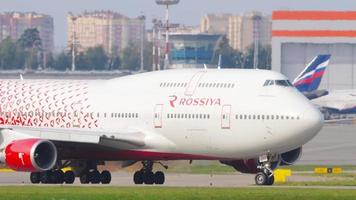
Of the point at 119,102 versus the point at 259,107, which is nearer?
the point at 259,107

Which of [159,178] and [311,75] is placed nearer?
[159,178]

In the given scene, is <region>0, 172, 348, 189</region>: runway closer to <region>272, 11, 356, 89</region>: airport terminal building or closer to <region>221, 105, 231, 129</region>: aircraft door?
<region>221, 105, 231, 129</region>: aircraft door

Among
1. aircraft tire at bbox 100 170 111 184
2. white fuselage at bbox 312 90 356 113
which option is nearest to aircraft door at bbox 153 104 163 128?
aircraft tire at bbox 100 170 111 184

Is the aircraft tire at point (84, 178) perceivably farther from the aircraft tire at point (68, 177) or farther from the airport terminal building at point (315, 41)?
the airport terminal building at point (315, 41)

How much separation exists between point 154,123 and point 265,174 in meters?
5.35

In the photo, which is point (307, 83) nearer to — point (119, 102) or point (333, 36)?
point (333, 36)

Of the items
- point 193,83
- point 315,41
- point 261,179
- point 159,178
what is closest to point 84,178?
point 159,178

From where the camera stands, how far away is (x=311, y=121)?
58969 millimetres

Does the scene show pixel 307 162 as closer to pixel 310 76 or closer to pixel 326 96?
pixel 310 76

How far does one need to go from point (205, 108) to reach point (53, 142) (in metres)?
6.34

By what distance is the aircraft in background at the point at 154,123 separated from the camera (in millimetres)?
59812

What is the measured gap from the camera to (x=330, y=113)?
17062cm

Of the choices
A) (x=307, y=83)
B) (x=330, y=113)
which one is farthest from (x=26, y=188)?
(x=330, y=113)

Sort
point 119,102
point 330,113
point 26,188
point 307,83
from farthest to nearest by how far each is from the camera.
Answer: point 330,113
point 307,83
point 119,102
point 26,188
